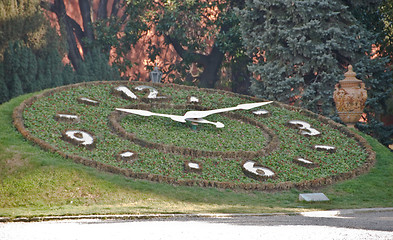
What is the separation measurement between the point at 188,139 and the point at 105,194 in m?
3.38

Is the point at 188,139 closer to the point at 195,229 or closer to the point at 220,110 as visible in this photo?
the point at 220,110

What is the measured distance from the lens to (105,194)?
419 inches

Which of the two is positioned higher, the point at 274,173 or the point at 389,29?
the point at 389,29

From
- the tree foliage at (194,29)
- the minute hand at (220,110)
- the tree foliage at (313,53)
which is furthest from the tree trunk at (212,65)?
the minute hand at (220,110)

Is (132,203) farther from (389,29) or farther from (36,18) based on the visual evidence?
(389,29)

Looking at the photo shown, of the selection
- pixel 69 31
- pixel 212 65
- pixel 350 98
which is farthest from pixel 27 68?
pixel 350 98

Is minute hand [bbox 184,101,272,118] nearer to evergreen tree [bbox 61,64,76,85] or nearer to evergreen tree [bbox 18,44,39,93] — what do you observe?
evergreen tree [bbox 18,44,39,93]

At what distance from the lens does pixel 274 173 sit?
1257 cm

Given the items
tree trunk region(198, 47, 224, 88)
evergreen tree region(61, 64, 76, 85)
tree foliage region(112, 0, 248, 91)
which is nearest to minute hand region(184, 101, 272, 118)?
evergreen tree region(61, 64, 76, 85)

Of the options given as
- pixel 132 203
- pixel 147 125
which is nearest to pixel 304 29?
A: pixel 147 125

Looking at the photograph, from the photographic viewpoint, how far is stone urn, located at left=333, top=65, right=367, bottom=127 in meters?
16.4

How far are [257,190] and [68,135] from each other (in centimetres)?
428

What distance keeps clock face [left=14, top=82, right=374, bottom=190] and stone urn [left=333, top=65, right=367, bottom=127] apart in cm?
77

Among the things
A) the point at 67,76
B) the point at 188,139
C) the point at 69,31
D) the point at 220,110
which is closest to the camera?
the point at 188,139
